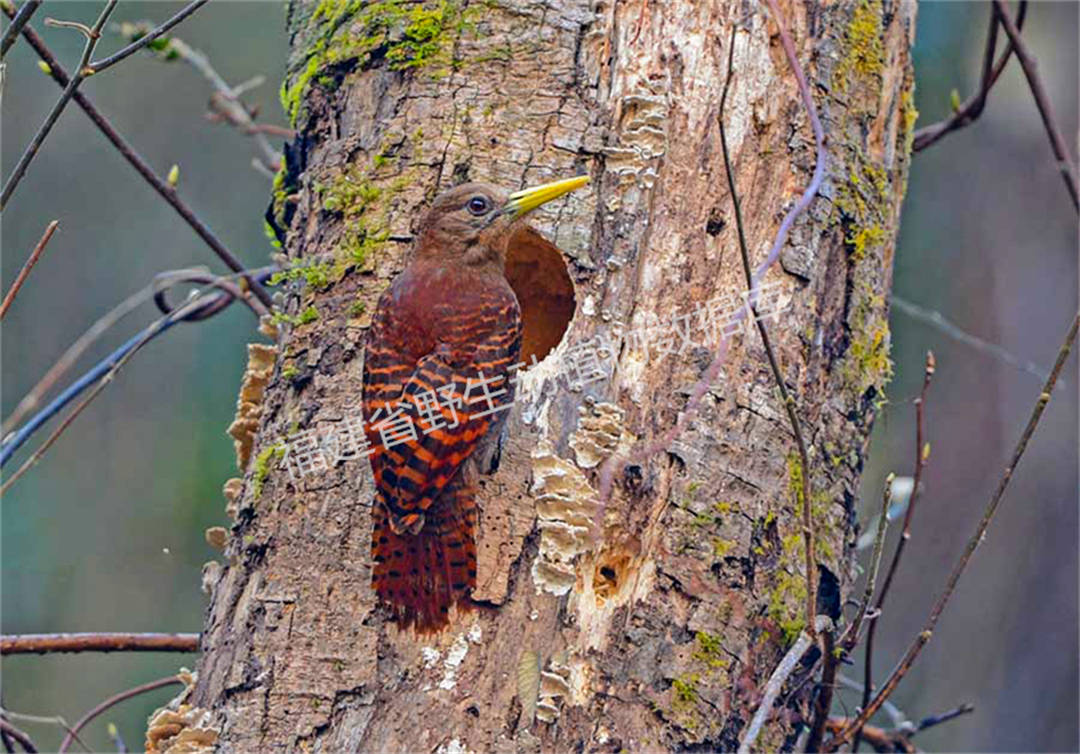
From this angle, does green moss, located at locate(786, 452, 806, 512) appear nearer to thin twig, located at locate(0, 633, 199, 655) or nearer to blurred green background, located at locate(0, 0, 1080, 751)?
thin twig, located at locate(0, 633, 199, 655)

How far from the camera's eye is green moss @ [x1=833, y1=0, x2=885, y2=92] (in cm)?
375

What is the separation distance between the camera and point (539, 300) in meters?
4.65

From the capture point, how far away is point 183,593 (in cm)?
1012

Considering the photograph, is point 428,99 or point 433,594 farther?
point 428,99

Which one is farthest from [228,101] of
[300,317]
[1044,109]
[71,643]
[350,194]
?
[1044,109]

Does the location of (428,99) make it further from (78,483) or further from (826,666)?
(78,483)

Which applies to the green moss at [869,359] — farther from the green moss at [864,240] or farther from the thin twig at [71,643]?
the thin twig at [71,643]

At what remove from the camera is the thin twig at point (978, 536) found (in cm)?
265

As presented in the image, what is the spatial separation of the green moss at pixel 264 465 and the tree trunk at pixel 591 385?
0.06 feet

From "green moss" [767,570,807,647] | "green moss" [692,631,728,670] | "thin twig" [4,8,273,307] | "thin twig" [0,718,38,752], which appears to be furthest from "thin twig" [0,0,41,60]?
"green moss" [767,570,807,647]

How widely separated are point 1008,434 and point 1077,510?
0.68 meters

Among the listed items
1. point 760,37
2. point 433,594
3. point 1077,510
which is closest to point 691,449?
point 433,594

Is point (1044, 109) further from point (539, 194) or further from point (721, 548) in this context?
point (721, 548)

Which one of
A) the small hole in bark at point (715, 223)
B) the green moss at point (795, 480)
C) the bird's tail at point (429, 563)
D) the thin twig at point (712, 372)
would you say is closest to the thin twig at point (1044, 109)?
the thin twig at point (712, 372)
